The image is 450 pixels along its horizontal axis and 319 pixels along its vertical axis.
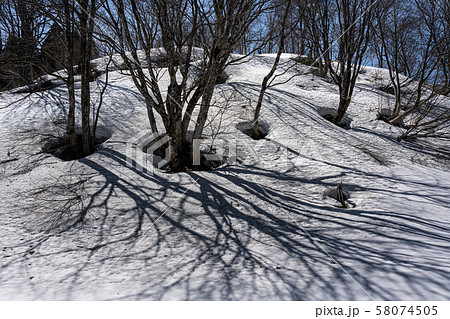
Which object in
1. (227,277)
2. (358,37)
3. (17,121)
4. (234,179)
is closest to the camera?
(227,277)

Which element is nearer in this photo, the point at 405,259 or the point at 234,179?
the point at 405,259

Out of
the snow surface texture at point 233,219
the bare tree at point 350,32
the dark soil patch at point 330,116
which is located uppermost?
the bare tree at point 350,32

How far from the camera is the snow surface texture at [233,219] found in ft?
8.22

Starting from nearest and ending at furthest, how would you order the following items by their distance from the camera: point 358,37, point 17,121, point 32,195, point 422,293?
1. point 422,293
2. point 32,195
3. point 17,121
4. point 358,37

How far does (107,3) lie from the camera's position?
Result: 5.04 m

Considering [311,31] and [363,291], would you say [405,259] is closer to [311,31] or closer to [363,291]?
[363,291]

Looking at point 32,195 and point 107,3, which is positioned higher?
point 107,3

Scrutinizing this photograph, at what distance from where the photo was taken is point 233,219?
3902mm

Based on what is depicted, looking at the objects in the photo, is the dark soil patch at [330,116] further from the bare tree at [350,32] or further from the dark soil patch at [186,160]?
the dark soil patch at [186,160]

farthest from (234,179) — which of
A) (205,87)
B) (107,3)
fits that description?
(107,3)

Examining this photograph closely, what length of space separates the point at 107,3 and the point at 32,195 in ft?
11.8

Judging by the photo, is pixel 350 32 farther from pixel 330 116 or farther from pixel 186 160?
pixel 186 160

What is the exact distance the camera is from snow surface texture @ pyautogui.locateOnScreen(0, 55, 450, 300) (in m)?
2.51

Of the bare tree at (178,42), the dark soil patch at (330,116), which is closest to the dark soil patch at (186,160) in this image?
the bare tree at (178,42)
